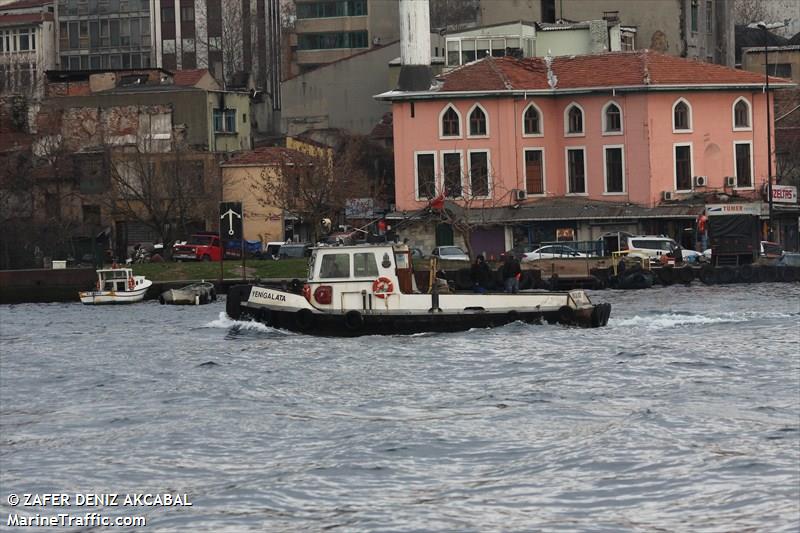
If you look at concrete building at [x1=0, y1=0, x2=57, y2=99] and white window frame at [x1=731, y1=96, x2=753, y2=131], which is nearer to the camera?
white window frame at [x1=731, y1=96, x2=753, y2=131]

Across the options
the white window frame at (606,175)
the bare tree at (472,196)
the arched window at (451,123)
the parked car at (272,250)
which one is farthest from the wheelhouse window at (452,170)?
the parked car at (272,250)

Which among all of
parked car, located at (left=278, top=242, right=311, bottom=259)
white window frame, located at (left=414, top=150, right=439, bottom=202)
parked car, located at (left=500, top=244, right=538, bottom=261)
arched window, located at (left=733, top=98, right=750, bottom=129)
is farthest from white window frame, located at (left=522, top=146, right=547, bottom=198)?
parked car, located at (left=278, top=242, right=311, bottom=259)

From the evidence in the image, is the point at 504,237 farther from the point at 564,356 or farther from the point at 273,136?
the point at 564,356

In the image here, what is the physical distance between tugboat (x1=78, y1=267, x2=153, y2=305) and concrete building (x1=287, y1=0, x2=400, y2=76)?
144 ft

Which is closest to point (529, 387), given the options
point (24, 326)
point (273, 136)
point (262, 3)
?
point (24, 326)

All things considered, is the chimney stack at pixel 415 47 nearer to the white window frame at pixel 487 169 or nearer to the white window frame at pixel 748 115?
the white window frame at pixel 487 169

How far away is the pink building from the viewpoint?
71188 millimetres

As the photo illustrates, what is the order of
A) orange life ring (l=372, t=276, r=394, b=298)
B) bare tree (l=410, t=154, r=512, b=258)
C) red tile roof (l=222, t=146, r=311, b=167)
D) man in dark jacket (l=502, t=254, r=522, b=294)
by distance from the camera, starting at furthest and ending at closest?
red tile roof (l=222, t=146, r=311, b=167) < bare tree (l=410, t=154, r=512, b=258) < man in dark jacket (l=502, t=254, r=522, b=294) < orange life ring (l=372, t=276, r=394, b=298)

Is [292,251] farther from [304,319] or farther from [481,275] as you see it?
[304,319]

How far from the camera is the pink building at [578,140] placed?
234 feet

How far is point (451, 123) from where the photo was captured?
72.7m

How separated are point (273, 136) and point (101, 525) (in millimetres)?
76238

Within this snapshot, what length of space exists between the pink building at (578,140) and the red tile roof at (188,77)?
16081 mm

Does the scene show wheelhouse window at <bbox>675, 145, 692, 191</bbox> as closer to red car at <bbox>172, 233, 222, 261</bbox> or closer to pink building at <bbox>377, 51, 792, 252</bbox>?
pink building at <bbox>377, 51, 792, 252</bbox>
